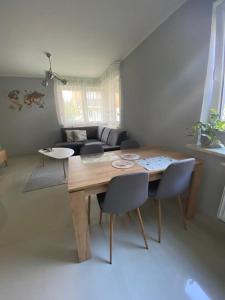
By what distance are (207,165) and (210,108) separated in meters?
0.62

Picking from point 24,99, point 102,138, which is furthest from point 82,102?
point 24,99

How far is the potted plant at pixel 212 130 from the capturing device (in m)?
1.38

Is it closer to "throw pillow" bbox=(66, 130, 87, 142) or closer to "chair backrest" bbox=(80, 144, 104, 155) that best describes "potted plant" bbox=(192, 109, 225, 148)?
"chair backrest" bbox=(80, 144, 104, 155)

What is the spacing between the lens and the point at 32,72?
13.1 ft

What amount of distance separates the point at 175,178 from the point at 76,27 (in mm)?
2389

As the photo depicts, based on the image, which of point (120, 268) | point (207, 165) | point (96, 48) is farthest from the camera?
point (96, 48)

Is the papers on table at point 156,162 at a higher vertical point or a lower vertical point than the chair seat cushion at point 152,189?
higher

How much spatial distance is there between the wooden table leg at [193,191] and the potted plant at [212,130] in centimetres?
24

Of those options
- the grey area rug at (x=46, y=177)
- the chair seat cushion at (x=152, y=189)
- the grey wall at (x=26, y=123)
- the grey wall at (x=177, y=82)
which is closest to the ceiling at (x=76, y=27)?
the grey wall at (x=177, y=82)

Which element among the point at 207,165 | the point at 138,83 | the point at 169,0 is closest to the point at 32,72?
the point at 138,83

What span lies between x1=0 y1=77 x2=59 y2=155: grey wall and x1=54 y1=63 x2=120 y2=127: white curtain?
28 cm

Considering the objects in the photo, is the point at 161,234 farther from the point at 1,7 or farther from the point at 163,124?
the point at 1,7

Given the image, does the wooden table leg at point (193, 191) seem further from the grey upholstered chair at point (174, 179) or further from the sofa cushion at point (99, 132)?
the sofa cushion at point (99, 132)

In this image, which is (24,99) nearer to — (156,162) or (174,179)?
(156,162)
